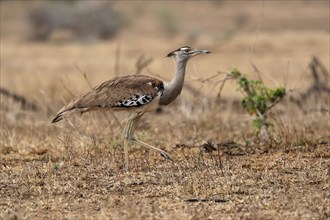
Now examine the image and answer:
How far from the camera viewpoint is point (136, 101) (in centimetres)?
752

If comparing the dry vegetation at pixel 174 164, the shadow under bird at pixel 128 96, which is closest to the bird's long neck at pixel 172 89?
the shadow under bird at pixel 128 96

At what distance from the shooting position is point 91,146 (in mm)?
8531

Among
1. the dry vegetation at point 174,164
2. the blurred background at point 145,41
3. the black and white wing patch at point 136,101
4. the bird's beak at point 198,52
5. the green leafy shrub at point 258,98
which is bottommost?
the blurred background at point 145,41

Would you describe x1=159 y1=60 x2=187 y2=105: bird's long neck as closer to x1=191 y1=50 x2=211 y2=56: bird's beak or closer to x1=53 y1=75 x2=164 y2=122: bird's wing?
x1=53 y1=75 x2=164 y2=122: bird's wing

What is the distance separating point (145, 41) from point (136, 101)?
2650 centimetres

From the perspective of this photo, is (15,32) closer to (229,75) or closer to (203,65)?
(203,65)

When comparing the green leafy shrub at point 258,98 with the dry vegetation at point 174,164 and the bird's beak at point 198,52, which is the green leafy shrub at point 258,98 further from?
the bird's beak at point 198,52

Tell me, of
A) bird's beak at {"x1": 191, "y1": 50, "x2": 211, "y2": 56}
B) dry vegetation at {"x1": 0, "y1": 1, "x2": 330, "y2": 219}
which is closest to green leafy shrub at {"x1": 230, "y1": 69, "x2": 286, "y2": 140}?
dry vegetation at {"x1": 0, "y1": 1, "x2": 330, "y2": 219}

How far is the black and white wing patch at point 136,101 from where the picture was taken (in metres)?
7.51

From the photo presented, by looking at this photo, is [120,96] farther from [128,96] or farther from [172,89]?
[172,89]

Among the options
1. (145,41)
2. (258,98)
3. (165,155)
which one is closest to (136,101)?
(165,155)

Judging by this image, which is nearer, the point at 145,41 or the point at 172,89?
the point at 172,89

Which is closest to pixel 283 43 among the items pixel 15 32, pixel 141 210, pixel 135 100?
pixel 15 32

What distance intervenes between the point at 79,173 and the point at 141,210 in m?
1.52
